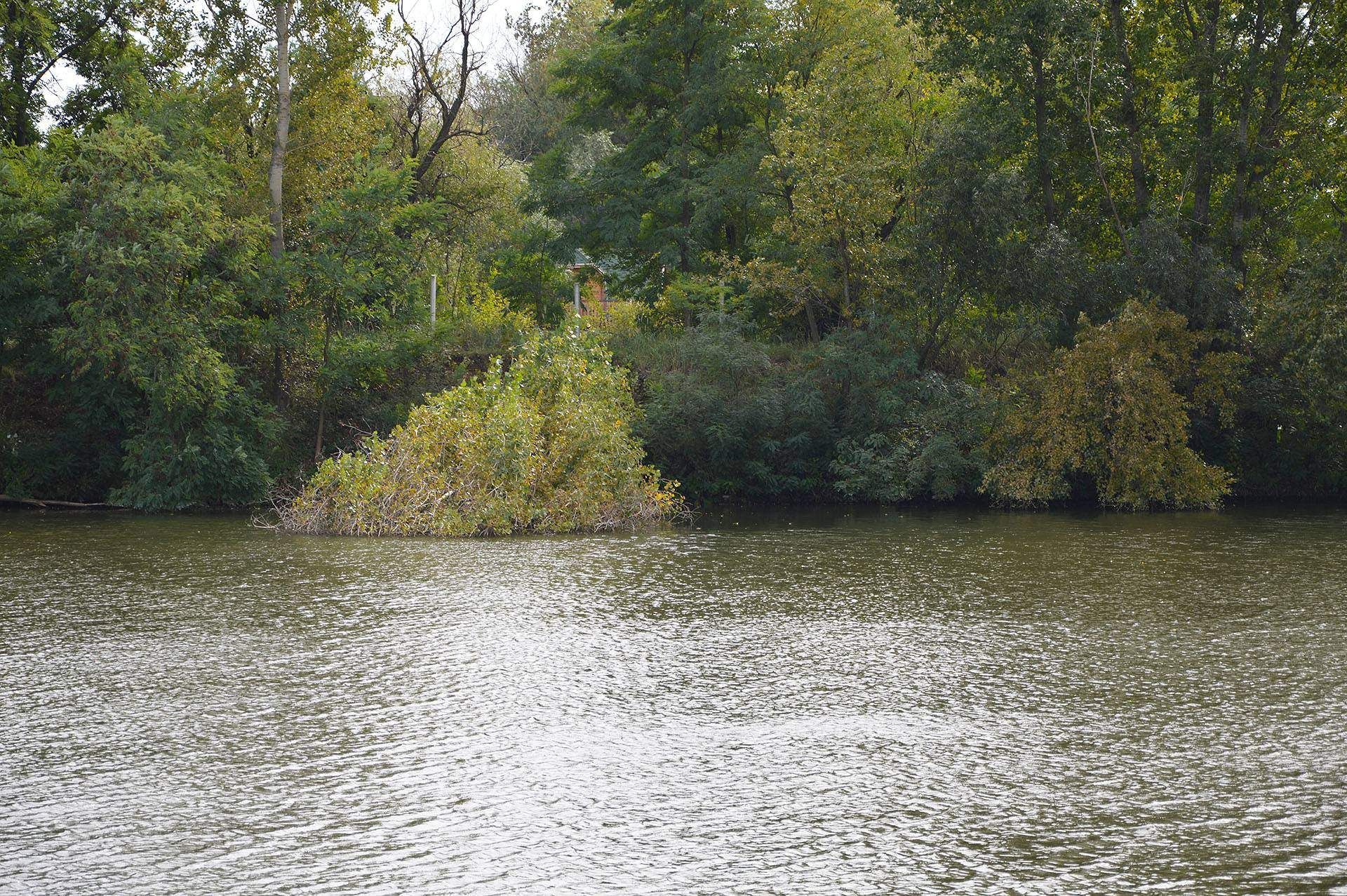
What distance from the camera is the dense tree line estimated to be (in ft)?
72.4

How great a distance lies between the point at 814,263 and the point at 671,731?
20.8 meters

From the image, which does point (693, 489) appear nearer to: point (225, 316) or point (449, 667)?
point (225, 316)

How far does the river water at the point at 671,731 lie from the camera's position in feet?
16.0

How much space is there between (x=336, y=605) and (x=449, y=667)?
2.92m

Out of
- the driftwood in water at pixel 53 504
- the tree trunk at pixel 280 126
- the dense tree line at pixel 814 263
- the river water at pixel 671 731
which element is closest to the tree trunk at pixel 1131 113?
the dense tree line at pixel 814 263

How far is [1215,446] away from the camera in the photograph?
24.4 m

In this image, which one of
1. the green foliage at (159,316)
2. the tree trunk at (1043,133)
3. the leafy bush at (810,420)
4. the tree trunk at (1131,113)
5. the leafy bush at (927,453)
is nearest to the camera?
the green foliage at (159,316)

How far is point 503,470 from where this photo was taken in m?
18.0

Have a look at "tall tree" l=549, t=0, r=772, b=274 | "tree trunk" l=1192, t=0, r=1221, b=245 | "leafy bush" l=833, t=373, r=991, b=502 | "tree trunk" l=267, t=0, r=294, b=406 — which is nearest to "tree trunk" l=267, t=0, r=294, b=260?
"tree trunk" l=267, t=0, r=294, b=406

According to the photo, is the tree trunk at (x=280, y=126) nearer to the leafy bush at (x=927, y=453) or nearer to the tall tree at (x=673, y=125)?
the tall tree at (x=673, y=125)

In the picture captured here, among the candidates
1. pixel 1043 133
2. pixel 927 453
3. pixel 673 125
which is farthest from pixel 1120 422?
pixel 673 125

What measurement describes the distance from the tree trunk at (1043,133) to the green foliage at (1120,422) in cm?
428

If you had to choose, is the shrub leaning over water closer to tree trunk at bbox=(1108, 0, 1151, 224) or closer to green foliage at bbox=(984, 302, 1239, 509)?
green foliage at bbox=(984, 302, 1239, 509)

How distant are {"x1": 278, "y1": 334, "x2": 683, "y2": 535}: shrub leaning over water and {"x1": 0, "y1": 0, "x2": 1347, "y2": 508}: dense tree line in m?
3.48
